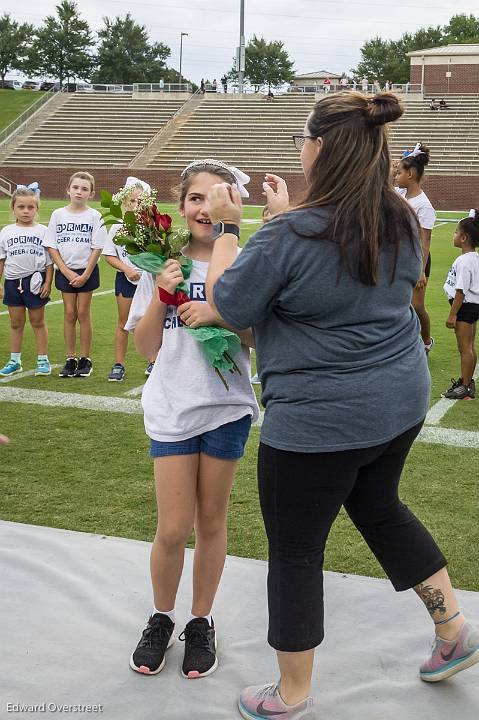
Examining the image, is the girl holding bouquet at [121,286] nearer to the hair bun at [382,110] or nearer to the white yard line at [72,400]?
the white yard line at [72,400]

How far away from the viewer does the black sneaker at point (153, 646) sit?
2961 mm

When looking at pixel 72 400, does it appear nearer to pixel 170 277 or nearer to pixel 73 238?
pixel 73 238

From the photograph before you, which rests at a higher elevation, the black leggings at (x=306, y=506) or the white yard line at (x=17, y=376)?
the black leggings at (x=306, y=506)

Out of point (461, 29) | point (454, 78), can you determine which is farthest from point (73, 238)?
point (461, 29)

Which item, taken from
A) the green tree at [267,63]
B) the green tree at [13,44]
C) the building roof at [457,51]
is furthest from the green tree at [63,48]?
the building roof at [457,51]

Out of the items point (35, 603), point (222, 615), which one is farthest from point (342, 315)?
point (35, 603)

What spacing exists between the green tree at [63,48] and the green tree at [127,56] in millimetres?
1571

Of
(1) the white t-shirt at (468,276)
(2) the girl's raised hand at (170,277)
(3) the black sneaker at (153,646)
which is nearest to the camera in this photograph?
(2) the girl's raised hand at (170,277)

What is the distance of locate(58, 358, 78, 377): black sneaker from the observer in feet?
25.0

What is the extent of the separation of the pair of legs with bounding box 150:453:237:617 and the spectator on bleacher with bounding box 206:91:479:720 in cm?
37

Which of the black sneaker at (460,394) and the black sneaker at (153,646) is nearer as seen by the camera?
the black sneaker at (153,646)

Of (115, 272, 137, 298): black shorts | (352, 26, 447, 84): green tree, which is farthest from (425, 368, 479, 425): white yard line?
(352, 26, 447, 84): green tree

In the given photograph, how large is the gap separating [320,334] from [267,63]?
9026 centimetres

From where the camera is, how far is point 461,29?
3659 inches
